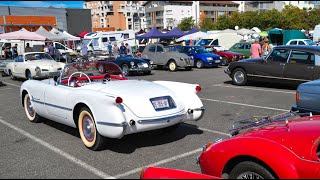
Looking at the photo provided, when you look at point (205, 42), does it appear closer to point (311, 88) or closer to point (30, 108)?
point (30, 108)

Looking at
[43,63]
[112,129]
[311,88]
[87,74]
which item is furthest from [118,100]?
[43,63]

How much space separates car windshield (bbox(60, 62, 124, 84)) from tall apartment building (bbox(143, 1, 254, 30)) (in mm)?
108276

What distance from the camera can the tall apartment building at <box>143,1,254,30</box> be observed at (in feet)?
389

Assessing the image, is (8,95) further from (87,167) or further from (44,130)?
(87,167)

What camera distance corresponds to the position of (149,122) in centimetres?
482

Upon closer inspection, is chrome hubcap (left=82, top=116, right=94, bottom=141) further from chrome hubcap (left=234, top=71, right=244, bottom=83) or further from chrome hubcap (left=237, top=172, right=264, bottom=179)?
chrome hubcap (left=234, top=71, right=244, bottom=83)

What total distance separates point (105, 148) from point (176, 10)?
393 feet

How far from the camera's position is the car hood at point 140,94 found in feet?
15.9

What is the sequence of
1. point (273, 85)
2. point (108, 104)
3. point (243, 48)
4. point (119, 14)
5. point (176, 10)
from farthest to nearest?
1. point (119, 14)
2. point (176, 10)
3. point (243, 48)
4. point (273, 85)
5. point (108, 104)

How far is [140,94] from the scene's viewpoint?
5055mm

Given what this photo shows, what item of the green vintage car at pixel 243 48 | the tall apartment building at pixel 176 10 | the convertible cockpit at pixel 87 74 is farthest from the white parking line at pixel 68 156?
the tall apartment building at pixel 176 10

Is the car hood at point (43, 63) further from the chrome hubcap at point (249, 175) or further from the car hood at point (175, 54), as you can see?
the chrome hubcap at point (249, 175)

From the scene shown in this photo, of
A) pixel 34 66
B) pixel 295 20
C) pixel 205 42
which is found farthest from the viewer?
pixel 295 20

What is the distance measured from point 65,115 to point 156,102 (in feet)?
5.48
